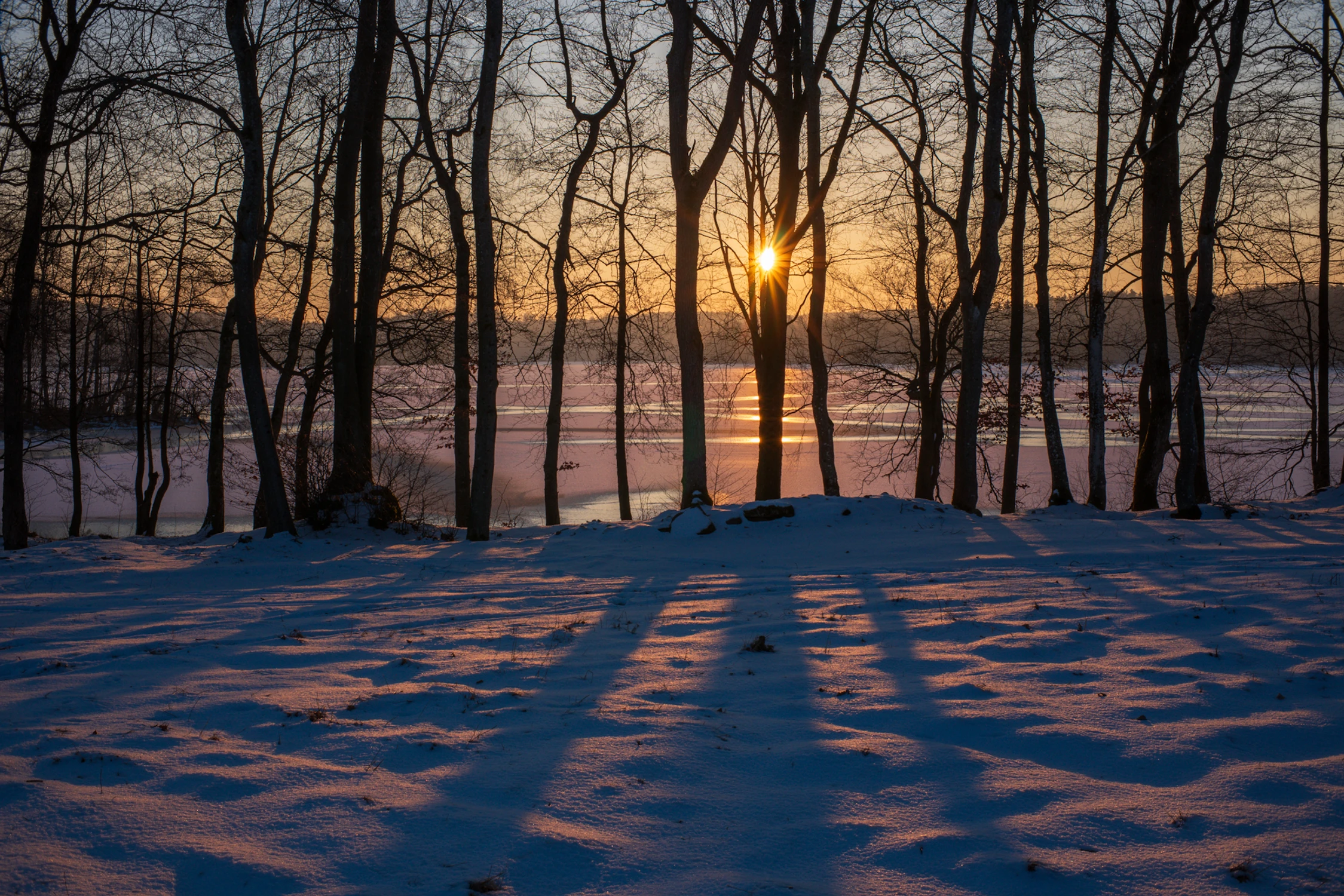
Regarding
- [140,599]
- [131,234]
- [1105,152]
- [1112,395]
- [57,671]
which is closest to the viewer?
[57,671]

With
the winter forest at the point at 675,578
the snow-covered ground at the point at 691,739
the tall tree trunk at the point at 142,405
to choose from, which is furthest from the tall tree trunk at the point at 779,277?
the tall tree trunk at the point at 142,405

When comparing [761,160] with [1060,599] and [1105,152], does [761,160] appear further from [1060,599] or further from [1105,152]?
[1060,599]

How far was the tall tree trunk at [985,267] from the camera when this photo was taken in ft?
41.7

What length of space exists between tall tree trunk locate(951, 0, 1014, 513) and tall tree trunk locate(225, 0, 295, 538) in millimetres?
10462

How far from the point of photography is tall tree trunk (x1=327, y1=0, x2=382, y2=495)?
11742 mm

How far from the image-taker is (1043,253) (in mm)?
15562

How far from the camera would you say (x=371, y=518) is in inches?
483

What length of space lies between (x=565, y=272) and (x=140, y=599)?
Answer: 13.2 meters

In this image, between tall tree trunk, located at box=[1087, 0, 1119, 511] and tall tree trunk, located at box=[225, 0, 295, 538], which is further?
tall tree trunk, located at box=[1087, 0, 1119, 511]

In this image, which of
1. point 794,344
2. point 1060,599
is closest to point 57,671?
point 1060,599

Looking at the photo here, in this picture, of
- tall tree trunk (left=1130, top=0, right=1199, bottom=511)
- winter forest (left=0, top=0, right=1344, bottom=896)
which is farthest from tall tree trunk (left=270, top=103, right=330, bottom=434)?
tall tree trunk (left=1130, top=0, right=1199, bottom=511)

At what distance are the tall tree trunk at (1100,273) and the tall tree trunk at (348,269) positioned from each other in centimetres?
1196

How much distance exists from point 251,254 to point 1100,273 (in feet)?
43.4

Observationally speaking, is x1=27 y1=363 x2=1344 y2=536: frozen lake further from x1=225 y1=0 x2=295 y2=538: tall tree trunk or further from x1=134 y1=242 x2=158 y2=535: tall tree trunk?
x1=225 y1=0 x2=295 y2=538: tall tree trunk
